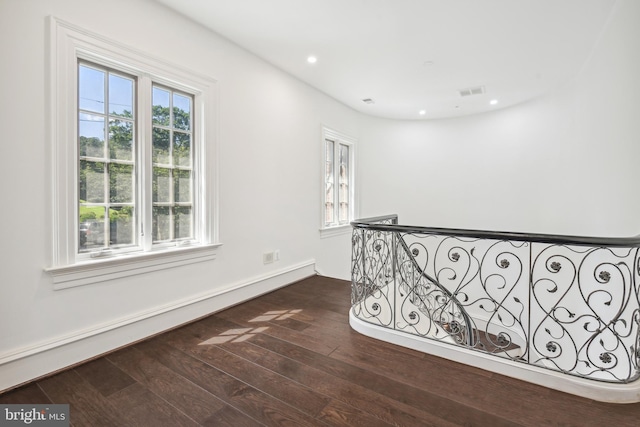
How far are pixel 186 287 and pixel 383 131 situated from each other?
508cm

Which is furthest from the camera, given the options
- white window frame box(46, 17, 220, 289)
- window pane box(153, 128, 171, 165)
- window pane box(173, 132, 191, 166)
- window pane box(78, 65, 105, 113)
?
window pane box(173, 132, 191, 166)

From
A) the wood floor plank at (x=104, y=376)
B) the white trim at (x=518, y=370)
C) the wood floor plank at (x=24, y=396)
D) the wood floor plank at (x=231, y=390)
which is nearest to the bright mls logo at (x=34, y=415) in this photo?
the wood floor plank at (x=24, y=396)

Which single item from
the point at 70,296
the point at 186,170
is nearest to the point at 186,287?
the point at 70,296

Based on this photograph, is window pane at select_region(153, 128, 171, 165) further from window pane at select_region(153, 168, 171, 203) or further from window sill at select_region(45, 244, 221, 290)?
window sill at select_region(45, 244, 221, 290)

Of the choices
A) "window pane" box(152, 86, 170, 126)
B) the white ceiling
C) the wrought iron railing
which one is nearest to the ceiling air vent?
the white ceiling

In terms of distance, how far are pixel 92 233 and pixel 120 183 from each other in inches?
17.9

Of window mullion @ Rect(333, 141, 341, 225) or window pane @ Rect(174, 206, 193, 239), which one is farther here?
window mullion @ Rect(333, 141, 341, 225)

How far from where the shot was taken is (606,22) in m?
2.99

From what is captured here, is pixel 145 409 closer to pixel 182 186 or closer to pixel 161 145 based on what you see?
pixel 182 186

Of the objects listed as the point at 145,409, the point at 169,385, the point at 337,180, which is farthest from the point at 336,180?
the point at 145,409

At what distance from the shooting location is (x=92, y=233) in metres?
2.46

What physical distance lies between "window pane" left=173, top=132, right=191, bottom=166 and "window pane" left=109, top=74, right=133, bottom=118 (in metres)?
0.44

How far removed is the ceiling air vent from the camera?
4645 millimetres

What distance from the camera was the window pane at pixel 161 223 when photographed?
2.86 m
